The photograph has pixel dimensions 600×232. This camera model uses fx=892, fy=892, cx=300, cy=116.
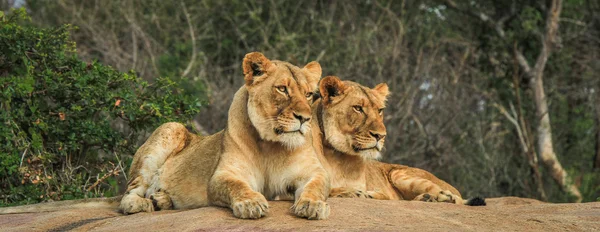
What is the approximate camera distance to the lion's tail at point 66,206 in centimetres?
587

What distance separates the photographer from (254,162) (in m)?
5.30

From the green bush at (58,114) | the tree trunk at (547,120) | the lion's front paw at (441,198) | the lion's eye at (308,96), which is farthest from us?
the tree trunk at (547,120)

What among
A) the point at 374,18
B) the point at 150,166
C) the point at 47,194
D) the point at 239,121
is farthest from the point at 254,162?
the point at 374,18

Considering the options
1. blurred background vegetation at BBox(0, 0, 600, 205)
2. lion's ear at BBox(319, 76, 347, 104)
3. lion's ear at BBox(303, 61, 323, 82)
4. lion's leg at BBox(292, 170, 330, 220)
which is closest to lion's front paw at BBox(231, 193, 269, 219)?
lion's leg at BBox(292, 170, 330, 220)

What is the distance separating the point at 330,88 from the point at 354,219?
156 cm

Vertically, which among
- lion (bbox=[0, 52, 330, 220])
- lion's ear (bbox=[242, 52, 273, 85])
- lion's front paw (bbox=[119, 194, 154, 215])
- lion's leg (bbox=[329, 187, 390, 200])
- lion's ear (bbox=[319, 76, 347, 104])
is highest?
lion's ear (bbox=[242, 52, 273, 85])

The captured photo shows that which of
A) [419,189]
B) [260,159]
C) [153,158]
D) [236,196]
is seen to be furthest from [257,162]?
[419,189]

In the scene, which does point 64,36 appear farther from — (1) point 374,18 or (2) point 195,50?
(1) point 374,18

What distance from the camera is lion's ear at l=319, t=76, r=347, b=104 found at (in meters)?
5.86

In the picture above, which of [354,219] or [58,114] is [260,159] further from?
[58,114]

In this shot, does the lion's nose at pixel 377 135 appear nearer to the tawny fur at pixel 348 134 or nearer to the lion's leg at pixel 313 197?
the tawny fur at pixel 348 134

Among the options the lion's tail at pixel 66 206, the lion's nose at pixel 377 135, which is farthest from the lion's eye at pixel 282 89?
the lion's tail at pixel 66 206

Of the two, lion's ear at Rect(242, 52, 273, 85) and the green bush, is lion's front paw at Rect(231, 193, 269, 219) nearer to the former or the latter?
lion's ear at Rect(242, 52, 273, 85)

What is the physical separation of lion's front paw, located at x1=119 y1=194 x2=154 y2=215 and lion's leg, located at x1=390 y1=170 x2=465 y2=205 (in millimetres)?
1847
